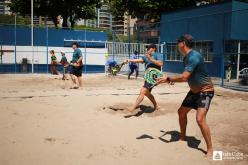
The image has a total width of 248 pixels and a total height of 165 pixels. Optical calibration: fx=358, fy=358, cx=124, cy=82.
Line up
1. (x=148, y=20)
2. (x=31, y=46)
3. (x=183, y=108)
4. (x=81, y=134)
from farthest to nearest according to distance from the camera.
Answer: (x=148, y=20) < (x=31, y=46) < (x=81, y=134) < (x=183, y=108)

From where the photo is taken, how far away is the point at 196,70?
216 inches

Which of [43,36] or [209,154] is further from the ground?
[43,36]

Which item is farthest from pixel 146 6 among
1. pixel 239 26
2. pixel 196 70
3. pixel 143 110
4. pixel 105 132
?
pixel 196 70

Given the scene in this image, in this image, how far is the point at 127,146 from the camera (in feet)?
19.7

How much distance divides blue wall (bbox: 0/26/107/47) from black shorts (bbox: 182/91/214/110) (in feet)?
67.2

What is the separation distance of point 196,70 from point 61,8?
29808mm

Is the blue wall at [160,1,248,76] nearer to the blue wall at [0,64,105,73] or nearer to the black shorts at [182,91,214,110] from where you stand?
the blue wall at [0,64,105,73]

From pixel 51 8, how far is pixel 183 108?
2933 centimetres

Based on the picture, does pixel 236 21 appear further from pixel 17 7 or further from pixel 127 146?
pixel 17 7

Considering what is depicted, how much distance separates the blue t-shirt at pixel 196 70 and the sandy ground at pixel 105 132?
3.58ft

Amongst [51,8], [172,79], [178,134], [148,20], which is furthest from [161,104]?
[148,20]

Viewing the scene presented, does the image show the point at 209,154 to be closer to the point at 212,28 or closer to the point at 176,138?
the point at 176,138

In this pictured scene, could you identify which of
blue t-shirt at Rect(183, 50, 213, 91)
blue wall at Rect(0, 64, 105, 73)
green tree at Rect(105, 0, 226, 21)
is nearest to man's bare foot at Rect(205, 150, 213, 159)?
blue t-shirt at Rect(183, 50, 213, 91)

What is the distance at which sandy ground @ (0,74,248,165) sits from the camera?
5402 millimetres
